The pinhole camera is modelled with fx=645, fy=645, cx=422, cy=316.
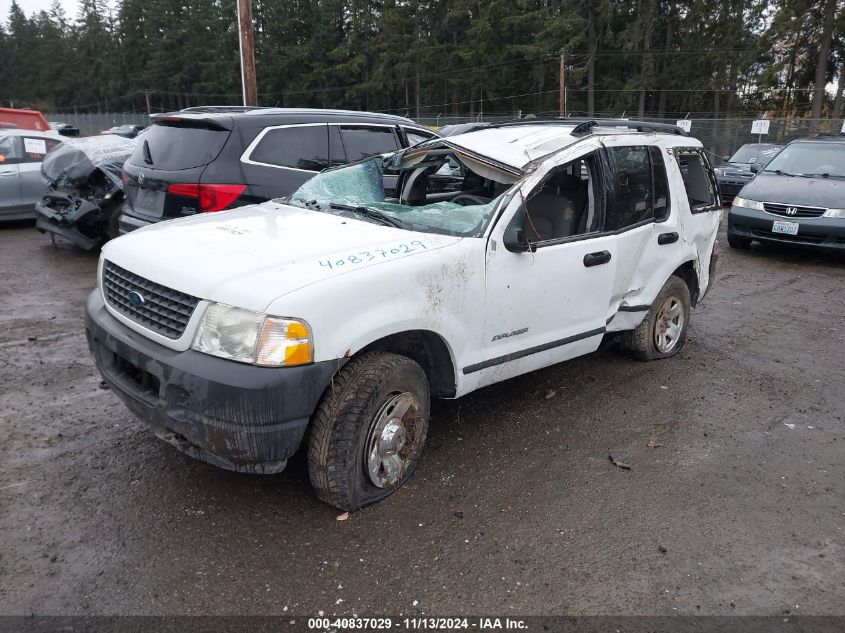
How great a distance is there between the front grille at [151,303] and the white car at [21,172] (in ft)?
26.1

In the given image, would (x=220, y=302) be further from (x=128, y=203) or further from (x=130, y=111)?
(x=130, y=111)

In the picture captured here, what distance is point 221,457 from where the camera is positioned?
275cm

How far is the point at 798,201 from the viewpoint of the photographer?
888cm

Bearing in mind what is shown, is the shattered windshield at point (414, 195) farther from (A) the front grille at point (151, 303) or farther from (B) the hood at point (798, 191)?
(B) the hood at point (798, 191)

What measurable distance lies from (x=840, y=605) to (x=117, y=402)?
407 cm

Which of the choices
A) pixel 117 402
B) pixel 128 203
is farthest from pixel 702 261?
pixel 128 203

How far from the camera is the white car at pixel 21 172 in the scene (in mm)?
9859

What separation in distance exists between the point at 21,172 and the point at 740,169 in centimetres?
1467

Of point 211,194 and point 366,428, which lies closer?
point 366,428

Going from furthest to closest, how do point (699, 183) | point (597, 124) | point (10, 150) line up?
point (10, 150)
point (699, 183)
point (597, 124)

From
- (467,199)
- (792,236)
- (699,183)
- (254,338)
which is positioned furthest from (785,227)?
(254,338)

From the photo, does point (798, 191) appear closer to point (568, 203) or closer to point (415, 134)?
point (415, 134)

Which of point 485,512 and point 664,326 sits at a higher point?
point 664,326

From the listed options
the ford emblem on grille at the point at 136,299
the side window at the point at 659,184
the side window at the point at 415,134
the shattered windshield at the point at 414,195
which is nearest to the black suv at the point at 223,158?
the side window at the point at 415,134
